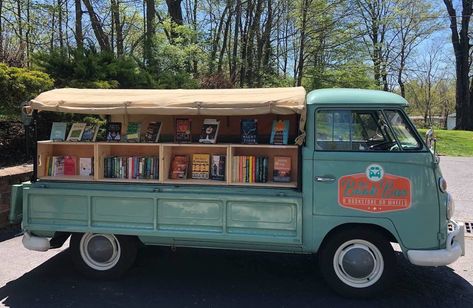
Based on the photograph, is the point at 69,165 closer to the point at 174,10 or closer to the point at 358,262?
the point at 358,262

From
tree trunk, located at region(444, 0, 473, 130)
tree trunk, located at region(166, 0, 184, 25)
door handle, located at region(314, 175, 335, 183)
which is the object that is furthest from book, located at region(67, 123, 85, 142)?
tree trunk, located at region(444, 0, 473, 130)

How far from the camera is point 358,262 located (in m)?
4.52

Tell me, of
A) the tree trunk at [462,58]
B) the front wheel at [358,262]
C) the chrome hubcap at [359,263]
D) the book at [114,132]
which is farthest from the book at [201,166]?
the tree trunk at [462,58]

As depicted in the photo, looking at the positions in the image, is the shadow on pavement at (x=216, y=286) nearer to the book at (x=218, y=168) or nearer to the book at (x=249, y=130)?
the book at (x=218, y=168)

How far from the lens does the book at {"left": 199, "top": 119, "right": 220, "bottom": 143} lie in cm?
502

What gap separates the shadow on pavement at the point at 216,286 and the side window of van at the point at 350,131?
151 centimetres

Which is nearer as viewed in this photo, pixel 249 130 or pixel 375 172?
pixel 375 172

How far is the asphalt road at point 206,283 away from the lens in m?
4.43

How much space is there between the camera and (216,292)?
465cm

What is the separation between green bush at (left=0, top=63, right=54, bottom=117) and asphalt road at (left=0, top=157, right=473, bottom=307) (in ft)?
9.43

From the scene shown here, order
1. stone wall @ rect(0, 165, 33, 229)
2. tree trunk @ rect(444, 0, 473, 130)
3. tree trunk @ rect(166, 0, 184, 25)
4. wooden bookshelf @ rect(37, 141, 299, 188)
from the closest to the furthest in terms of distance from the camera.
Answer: wooden bookshelf @ rect(37, 141, 299, 188)
stone wall @ rect(0, 165, 33, 229)
tree trunk @ rect(166, 0, 184, 25)
tree trunk @ rect(444, 0, 473, 130)

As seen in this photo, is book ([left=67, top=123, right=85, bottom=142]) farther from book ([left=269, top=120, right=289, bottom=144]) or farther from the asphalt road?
book ([left=269, top=120, right=289, bottom=144])

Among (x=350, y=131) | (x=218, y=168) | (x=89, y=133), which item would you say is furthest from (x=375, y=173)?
(x=89, y=133)

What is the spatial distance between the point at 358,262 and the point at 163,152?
2.33 metres
